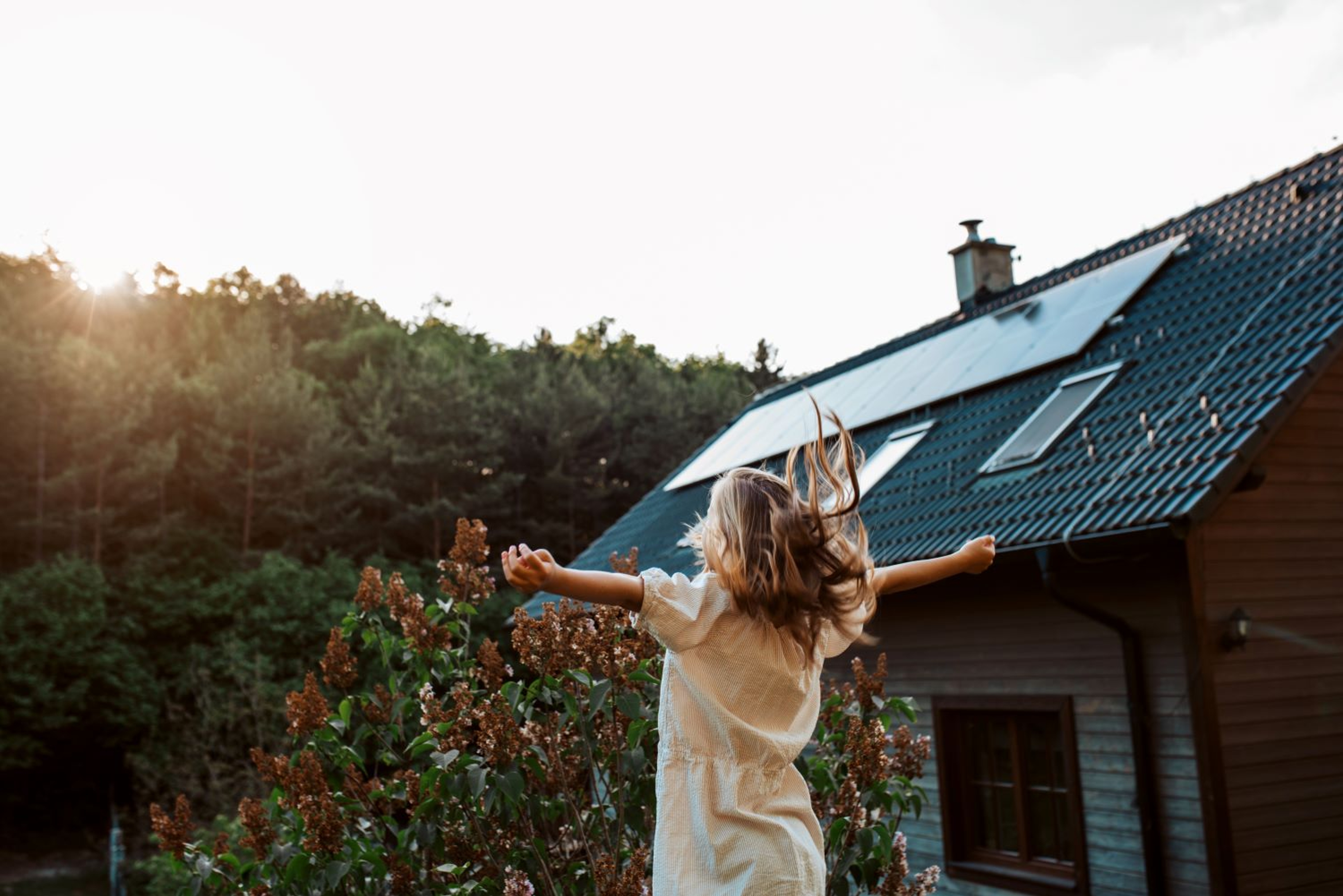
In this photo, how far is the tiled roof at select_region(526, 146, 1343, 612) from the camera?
21.2 ft

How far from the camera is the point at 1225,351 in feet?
24.2

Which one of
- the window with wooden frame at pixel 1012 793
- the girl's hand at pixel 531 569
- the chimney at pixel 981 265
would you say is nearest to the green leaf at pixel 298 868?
the girl's hand at pixel 531 569

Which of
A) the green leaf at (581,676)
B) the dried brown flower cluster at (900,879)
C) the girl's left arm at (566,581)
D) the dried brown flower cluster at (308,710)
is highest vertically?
the girl's left arm at (566,581)

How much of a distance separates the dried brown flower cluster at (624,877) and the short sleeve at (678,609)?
91 cm

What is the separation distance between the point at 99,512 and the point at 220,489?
10.3ft

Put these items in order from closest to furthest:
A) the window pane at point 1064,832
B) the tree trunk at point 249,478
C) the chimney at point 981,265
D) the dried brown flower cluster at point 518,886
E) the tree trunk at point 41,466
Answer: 1. the dried brown flower cluster at point 518,886
2. the window pane at point 1064,832
3. the chimney at point 981,265
4. the tree trunk at point 41,466
5. the tree trunk at point 249,478

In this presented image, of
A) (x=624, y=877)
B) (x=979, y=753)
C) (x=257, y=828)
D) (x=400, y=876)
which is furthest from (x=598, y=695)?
(x=979, y=753)

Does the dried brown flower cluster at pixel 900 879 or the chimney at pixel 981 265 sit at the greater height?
the chimney at pixel 981 265

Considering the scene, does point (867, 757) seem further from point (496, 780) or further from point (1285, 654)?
point (1285, 654)

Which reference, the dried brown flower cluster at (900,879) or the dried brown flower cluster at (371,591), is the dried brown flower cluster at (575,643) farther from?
the dried brown flower cluster at (900,879)

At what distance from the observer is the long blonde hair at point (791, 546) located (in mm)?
2314

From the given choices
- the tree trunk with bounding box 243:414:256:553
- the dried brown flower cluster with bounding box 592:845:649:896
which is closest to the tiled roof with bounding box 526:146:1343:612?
the dried brown flower cluster with bounding box 592:845:649:896

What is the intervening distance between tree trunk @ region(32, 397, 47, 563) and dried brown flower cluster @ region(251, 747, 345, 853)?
2131cm

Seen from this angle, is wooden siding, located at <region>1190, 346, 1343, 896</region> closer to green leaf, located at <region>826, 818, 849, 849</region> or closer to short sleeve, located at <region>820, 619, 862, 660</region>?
green leaf, located at <region>826, 818, 849, 849</region>
